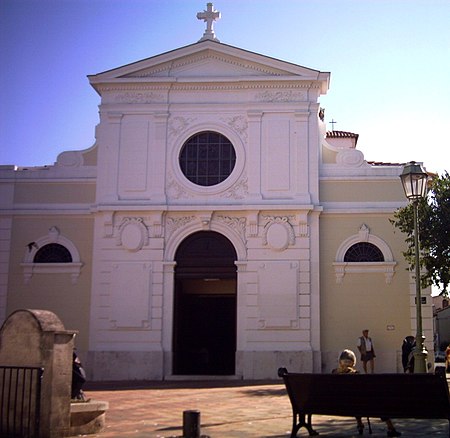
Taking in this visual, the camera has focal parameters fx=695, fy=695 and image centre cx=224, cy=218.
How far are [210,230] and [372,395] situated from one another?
13660 mm

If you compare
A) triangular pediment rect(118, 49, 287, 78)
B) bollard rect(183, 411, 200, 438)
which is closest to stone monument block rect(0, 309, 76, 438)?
bollard rect(183, 411, 200, 438)

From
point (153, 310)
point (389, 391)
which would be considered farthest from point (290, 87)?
point (389, 391)

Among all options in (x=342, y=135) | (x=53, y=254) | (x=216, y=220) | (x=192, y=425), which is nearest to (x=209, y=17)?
(x=216, y=220)

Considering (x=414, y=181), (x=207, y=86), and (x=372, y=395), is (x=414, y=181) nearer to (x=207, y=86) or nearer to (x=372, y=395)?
(x=372, y=395)

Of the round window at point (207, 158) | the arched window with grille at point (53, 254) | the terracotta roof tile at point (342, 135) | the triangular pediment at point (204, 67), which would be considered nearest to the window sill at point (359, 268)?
the round window at point (207, 158)

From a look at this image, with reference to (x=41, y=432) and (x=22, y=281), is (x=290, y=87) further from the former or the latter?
(x=41, y=432)

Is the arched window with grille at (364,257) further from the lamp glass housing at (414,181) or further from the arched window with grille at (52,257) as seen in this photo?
the lamp glass housing at (414,181)

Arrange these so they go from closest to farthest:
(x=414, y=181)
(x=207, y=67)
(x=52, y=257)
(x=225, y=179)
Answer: (x=414, y=181)
(x=225, y=179)
(x=52, y=257)
(x=207, y=67)

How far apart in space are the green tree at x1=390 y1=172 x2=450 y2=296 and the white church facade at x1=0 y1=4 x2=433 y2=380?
3317 millimetres

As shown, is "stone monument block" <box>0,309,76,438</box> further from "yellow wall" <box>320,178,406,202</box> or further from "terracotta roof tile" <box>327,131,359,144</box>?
"terracotta roof tile" <box>327,131,359,144</box>

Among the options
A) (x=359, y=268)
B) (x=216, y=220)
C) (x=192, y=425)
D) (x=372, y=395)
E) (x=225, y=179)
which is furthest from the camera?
(x=225, y=179)

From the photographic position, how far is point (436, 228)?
17.5m

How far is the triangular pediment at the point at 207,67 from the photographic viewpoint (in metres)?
22.4

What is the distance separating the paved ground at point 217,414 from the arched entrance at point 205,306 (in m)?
3.70
